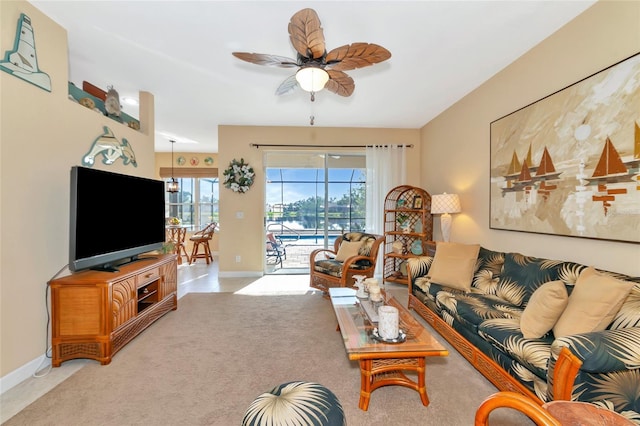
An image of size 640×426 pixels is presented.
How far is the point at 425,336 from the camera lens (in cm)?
181

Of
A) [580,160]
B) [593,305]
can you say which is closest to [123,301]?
[593,305]

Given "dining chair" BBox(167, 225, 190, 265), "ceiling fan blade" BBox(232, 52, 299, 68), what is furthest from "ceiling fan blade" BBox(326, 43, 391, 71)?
"dining chair" BBox(167, 225, 190, 265)

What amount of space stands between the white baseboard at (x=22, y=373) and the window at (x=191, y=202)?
5.54 metres

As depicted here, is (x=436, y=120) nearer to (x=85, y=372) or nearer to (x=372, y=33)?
(x=372, y=33)

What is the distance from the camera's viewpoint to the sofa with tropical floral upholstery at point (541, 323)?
4.06ft

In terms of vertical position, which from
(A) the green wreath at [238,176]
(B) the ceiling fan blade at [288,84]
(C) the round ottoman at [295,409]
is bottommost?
(C) the round ottoman at [295,409]

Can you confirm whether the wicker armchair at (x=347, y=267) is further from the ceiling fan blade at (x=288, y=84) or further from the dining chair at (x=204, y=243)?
the dining chair at (x=204, y=243)

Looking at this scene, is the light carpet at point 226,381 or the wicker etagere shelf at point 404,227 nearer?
the light carpet at point 226,381

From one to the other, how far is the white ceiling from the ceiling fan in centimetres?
42

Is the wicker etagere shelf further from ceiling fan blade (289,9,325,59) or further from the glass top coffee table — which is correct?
ceiling fan blade (289,9,325,59)

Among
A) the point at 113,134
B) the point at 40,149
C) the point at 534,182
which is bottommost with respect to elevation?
the point at 534,182

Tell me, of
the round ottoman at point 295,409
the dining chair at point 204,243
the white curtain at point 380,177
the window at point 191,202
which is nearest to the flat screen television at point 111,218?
the round ottoman at point 295,409

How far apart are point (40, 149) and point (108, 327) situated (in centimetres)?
153

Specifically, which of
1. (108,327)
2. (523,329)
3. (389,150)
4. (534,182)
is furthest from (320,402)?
(389,150)
